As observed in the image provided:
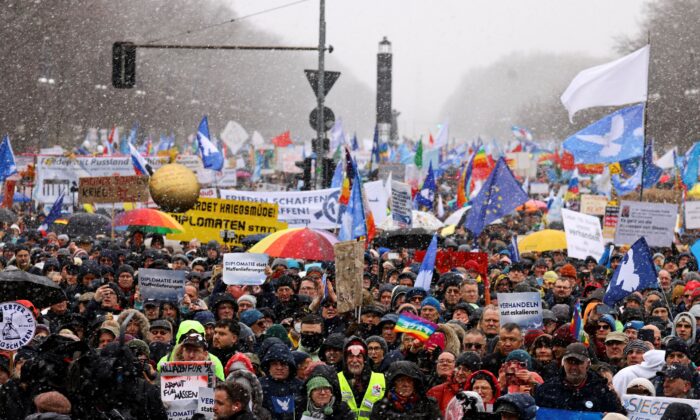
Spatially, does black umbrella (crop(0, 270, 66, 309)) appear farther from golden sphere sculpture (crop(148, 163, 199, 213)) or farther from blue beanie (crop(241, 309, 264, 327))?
golden sphere sculpture (crop(148, 163, 199, 213))

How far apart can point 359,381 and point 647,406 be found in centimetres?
177

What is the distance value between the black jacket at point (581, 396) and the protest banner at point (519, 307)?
2.71 m

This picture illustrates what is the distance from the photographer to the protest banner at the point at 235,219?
15.4 m

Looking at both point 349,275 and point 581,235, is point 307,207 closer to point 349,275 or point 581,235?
point 581,235

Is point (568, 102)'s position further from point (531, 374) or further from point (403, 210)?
point (531, 374)

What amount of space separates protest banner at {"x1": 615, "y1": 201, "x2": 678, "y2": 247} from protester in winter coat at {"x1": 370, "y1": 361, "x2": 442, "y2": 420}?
350 inches

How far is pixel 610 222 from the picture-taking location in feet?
59.4

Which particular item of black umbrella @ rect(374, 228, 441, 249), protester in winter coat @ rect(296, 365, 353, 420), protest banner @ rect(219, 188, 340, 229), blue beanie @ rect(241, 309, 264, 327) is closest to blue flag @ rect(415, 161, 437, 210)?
black umbrella @ rect(374, 228, 441, 249)

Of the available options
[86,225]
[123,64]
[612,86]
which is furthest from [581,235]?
[123,64]

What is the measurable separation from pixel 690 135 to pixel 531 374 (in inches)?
1869

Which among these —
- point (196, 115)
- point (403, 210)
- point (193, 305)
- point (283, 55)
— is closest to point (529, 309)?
point (193, 305)

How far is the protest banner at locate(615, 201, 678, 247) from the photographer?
1520cm

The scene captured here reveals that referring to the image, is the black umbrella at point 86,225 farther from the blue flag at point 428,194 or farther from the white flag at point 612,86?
the white flag at point 612,86

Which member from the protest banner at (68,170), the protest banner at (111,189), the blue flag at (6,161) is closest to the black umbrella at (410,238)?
the protest banner at (111,189)
